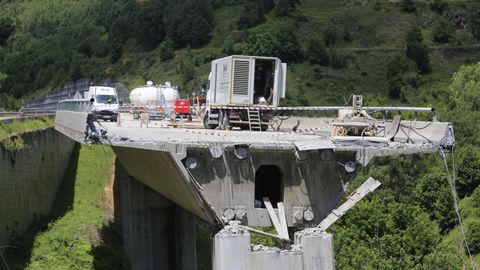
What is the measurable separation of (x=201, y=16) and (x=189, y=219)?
114 meters

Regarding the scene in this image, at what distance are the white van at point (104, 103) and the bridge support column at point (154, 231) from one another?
17.1ft

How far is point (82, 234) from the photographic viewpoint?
40281 mm

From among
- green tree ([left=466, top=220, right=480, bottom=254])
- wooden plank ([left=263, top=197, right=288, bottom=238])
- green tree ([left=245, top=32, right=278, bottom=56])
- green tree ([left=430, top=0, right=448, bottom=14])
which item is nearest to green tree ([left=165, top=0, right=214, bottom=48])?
green tree ([left=245, top=32, right=278, bottom=56])

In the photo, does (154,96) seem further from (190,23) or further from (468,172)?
(190,23)

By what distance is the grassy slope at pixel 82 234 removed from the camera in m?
34.7

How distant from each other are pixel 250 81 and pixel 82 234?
35.5ft

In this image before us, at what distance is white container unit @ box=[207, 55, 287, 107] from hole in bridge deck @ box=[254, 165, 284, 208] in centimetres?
892

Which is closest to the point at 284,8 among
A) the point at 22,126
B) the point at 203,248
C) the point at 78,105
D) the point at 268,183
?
the point at 203,248

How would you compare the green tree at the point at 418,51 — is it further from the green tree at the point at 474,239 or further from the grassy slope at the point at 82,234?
the grassy slope at the point at 82,234

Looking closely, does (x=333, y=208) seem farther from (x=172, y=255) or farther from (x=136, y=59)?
(x=136, y=59)

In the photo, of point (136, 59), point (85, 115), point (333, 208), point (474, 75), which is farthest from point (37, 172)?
point (136, 59)

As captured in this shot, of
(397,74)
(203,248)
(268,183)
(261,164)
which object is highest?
(397,74)

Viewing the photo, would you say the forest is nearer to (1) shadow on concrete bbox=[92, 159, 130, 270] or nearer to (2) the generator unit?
(1) shadow on concrete bbox=[92, 159, 130, 270]

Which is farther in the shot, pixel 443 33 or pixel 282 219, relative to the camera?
pixel 443 33
